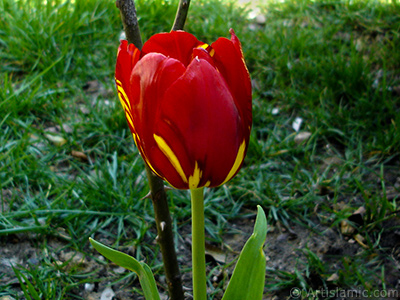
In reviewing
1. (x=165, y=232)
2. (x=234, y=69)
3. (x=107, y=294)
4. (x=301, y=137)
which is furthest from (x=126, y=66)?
(x=301, y=137)

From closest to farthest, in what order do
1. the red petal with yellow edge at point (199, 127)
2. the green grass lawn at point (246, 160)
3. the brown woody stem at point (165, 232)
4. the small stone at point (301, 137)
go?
the red petal with yellow edge at point (199, 127)
the brown woody stem at point (165, 232)
the green grass lawn at point (246, 160)
the small stone at point (301, 137)

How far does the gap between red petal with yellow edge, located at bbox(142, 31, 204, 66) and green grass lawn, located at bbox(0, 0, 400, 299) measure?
939mm

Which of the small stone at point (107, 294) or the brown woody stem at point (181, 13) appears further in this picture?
the small stone at point (107, 294)

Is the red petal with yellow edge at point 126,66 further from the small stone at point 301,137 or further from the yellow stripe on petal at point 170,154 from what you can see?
the small stone at point 301,137

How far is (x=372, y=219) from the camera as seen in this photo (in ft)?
6.49

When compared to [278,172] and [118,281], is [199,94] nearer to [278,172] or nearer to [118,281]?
[118,281]

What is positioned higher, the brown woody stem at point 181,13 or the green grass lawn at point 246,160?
the brown woody stem at point 181,13

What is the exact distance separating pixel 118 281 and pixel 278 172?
978 millimetres

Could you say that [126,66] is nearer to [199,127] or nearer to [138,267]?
[199,127]

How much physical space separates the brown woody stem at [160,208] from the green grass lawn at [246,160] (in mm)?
321

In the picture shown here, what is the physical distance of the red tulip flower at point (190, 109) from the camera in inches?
32.3

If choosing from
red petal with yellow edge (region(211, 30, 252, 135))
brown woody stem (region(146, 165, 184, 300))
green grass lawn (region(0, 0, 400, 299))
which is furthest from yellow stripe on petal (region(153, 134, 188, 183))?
green grass lawn (region(0, 0, 400, 299))

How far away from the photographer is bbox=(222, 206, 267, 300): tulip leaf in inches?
Answer: 40.6

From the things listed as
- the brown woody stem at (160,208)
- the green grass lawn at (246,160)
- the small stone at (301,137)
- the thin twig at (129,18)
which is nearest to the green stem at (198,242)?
the brown woody stem at (160,208)
